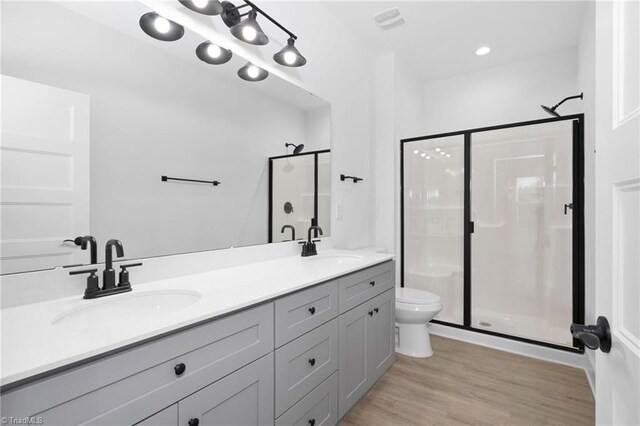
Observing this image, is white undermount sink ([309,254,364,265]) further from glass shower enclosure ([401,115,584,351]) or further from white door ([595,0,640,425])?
white door ([595,0,640,425])

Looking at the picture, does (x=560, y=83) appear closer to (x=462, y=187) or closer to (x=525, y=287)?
(x=462, y=187)

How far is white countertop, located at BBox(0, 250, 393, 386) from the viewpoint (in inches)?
26.5

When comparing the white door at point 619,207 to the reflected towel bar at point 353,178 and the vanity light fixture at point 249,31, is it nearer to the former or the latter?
the vanity light fixture at point 249,31

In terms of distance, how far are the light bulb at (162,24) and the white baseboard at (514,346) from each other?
10.1ft

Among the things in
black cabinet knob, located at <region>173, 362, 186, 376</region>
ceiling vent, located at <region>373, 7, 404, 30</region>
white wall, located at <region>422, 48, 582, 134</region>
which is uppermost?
ceiling vent, located at <region>373, 7, 404, 30</region>

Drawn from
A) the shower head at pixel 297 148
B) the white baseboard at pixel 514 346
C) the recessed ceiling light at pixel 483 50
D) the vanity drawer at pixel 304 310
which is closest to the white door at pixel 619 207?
the vanity drawer at pixel 304 310

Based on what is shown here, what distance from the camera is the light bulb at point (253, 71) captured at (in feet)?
5.84

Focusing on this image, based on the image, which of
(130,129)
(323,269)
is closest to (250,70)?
(130,129)

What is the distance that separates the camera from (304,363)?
135 centimetres

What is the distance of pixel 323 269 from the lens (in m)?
1.67

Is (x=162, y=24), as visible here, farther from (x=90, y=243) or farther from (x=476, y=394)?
(x=476, y=394)

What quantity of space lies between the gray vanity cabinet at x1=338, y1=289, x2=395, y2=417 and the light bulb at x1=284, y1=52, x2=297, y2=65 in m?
1.59

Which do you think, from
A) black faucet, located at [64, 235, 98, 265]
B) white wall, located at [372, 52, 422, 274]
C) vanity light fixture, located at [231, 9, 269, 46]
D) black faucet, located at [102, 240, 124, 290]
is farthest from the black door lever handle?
white wall, located at [372, 52, 422, 274]

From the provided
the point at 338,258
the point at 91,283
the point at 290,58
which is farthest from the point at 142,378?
the point at 290,58
